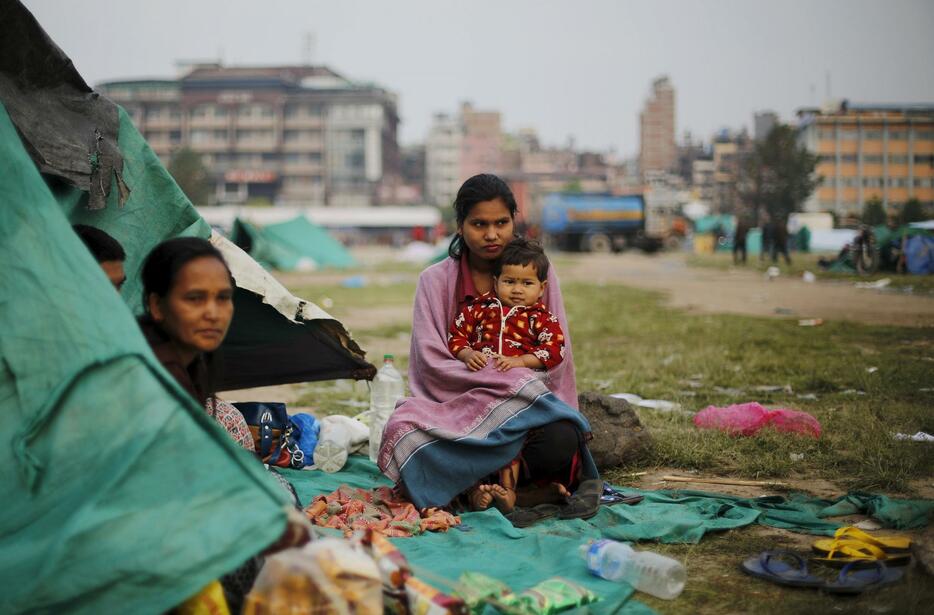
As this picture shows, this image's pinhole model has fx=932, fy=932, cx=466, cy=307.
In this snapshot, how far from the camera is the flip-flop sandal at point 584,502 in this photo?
374 cm

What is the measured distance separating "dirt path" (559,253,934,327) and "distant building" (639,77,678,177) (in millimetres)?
122157

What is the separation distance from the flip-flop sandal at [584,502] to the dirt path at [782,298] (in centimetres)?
810

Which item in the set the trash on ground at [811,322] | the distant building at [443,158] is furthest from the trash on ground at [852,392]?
the distant building at [443,158]

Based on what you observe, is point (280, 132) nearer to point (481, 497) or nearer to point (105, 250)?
point (105, 250)

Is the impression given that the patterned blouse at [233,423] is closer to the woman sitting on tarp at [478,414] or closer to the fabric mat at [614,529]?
the fabric mat at [614,529]

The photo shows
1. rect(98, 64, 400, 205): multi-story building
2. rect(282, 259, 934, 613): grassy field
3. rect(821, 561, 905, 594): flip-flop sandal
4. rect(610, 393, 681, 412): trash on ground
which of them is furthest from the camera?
rect(98, 64, 400, 205): multi-story building

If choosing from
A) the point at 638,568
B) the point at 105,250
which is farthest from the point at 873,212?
the point at 105,250

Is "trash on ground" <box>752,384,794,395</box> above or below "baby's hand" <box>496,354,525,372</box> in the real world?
below

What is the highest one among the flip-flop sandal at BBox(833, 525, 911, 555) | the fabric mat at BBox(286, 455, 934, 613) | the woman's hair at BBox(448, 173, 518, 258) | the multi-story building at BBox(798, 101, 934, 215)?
the multi-story building at BBox(798, 101, 934, 215)

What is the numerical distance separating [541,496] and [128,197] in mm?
2291

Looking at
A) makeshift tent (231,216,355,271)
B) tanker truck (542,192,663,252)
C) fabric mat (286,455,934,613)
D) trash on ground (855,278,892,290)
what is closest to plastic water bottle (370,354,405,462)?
fabric mat (286,455,934,613)

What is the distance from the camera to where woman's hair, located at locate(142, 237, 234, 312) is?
8.82 feet

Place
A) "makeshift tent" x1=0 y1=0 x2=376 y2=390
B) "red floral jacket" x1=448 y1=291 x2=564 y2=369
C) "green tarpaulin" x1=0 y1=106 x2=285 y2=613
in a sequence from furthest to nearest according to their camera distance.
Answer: "red floral jacket" x1=448 y1=291 x2=564 y2=369, "makeshift tent" x1=0 y1=0 x2=376 y2=390, "green tarpaulin" x1=0 y1=106 x2=285 y2=613

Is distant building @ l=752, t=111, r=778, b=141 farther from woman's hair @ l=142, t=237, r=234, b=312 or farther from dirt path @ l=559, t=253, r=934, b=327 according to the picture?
woman's hair @ l=142, t=237, r=234, b=312
